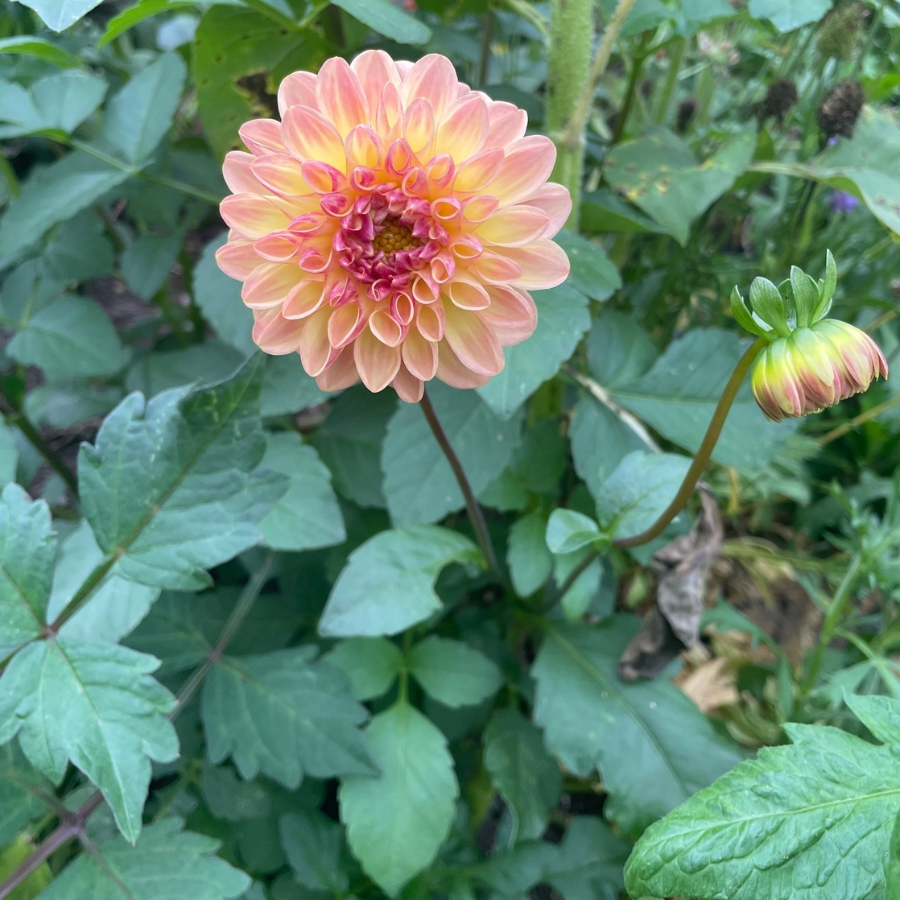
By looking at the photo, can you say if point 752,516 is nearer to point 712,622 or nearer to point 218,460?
point 712,622

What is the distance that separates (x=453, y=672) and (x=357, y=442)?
13.3 inches

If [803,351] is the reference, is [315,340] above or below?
below

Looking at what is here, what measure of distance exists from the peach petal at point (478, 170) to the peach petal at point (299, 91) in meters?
0.12

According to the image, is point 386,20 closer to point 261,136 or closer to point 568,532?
point 261,136

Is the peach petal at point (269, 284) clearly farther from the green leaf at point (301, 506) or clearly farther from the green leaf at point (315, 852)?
the green leaf at point (315, 852)

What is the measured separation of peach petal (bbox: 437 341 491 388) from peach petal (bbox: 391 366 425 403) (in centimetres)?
3

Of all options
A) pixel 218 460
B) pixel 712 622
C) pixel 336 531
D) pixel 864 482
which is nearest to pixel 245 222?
pixel 218 460

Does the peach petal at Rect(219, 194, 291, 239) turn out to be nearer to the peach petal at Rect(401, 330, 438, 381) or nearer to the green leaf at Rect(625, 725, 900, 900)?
the peach petal at Rect(401, 330, 438, 381)

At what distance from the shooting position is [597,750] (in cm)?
78

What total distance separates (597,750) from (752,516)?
2.07 ft

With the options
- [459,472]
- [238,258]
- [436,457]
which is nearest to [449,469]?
[436,457]

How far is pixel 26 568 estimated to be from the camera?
0.59 metres

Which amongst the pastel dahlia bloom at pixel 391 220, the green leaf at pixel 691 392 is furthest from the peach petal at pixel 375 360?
the green leaf at pixel 691 392

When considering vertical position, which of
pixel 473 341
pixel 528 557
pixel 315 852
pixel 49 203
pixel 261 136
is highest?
pixel 261 136
